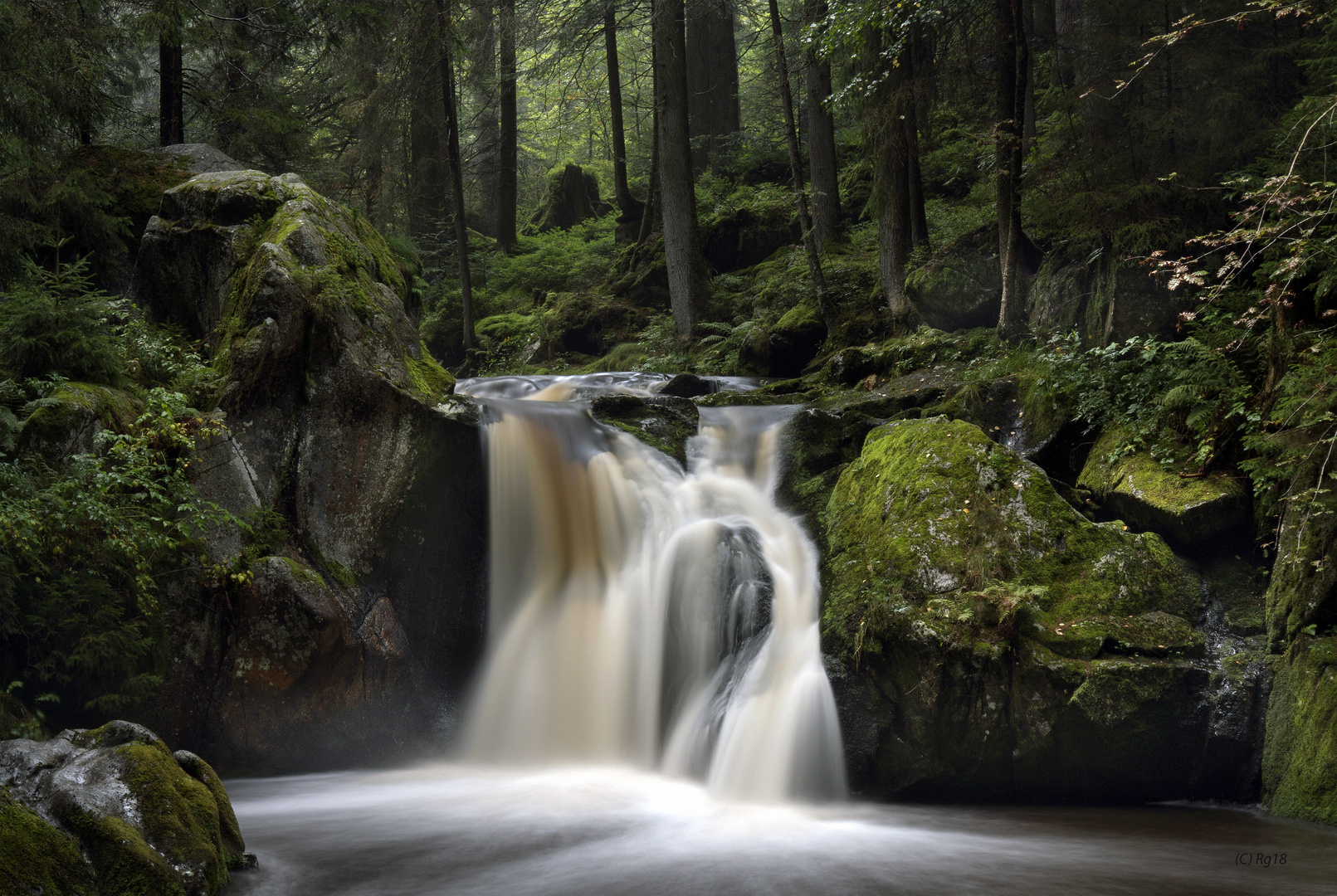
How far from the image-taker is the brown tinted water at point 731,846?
14.7 ft

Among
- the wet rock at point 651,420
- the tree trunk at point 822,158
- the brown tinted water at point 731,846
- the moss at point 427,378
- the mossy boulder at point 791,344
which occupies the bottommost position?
the brown tinted water at point 731,846

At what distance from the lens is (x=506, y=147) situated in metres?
20.9

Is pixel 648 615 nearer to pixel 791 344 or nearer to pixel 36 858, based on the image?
pixel 36 858

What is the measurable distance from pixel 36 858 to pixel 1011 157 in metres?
10.9

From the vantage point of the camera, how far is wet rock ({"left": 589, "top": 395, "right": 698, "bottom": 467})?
9.24 m

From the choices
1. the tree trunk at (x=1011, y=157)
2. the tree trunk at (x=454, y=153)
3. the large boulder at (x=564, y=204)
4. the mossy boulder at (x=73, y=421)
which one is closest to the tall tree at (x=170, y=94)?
the tree trunk at (x=454, y=153)

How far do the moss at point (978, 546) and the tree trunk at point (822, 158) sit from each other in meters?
9.59

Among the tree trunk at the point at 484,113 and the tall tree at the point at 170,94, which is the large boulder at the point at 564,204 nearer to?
the tree trunk at the point at 484,113

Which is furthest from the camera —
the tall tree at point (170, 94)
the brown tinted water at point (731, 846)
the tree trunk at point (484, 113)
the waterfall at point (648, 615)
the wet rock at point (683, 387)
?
the tree trunk at point (484, 113)

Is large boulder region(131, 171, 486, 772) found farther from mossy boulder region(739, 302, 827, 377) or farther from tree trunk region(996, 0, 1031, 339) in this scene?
tree trunk region(996, 0, 1031, 339)

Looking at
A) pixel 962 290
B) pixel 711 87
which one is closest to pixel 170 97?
pixel 962 290

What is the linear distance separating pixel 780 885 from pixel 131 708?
5175 mm

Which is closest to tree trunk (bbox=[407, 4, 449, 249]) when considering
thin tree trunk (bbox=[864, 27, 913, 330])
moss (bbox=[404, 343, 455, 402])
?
thin tree trunk (bbox=[864, 27, 913, 330])

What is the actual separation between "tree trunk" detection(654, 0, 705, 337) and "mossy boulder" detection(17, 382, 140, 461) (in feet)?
35.5
